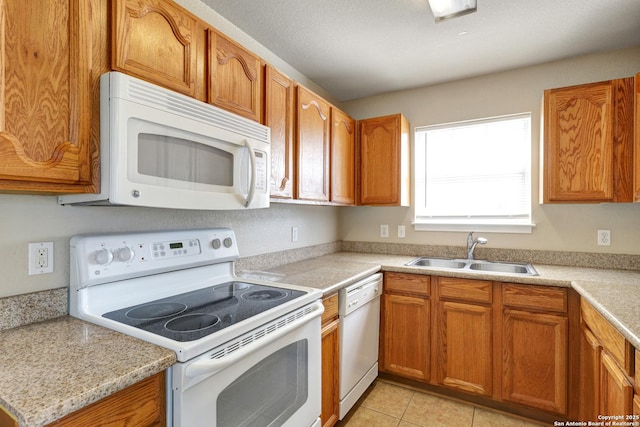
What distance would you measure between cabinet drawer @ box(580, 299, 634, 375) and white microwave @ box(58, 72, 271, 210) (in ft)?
5.02

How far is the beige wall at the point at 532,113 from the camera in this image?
2203 mm

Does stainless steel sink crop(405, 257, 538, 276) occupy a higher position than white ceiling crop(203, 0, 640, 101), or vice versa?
white ceiling crop(203, 0, 640, 101)

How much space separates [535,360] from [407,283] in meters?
0.84

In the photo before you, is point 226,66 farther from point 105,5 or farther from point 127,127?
point 127,127

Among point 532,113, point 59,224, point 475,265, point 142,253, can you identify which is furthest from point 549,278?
point 59,224

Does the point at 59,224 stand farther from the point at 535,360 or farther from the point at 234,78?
the point at 535,360

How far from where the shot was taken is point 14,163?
859mm

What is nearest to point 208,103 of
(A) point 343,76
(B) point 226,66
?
(B) point 226,66

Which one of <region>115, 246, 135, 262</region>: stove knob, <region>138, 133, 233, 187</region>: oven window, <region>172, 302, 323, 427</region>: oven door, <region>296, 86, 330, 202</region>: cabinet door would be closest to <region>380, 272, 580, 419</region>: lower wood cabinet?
<region>296, 86, 330, 202</region>: cabinet door

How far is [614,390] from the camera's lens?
1.28 meters

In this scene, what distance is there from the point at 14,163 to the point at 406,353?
229 centimetres

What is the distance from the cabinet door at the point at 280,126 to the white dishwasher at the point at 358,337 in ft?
2.30

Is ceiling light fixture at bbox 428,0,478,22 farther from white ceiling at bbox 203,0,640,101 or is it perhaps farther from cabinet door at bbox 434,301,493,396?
cabinet door at bbox 434,301,493,396

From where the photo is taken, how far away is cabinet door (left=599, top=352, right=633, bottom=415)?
45.3 inches
